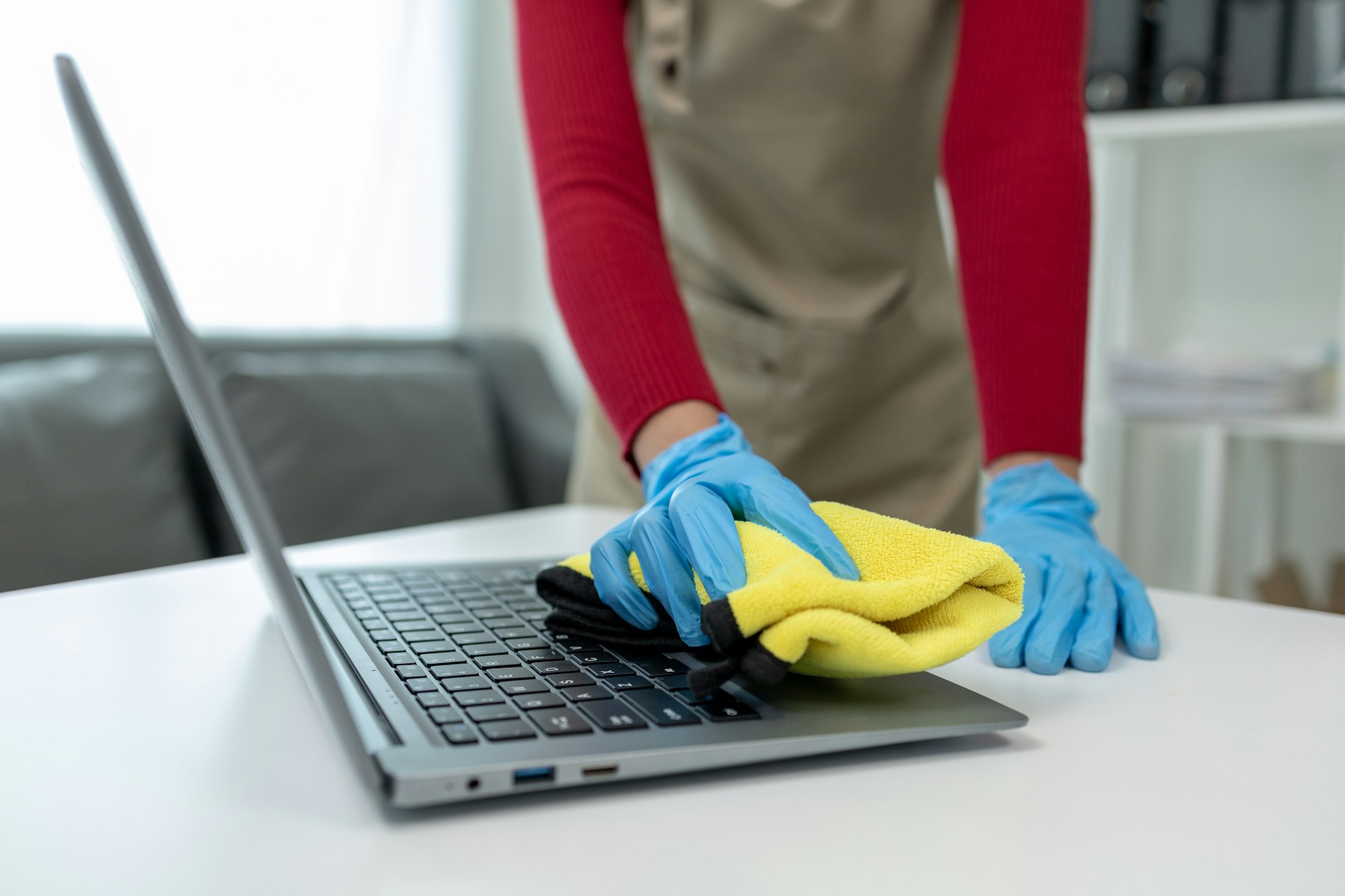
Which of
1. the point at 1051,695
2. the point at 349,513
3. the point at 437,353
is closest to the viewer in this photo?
the point at 1051,695

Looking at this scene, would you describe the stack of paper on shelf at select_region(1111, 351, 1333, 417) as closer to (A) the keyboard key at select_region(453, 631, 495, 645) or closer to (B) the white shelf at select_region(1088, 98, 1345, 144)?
(B) the white shelf at select_region(1088, 98, 1345, 144)

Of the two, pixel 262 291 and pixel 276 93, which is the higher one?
pixel 276 93

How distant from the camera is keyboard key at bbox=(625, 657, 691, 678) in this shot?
47cm

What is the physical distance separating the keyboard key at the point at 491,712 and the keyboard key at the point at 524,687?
20 millimetres

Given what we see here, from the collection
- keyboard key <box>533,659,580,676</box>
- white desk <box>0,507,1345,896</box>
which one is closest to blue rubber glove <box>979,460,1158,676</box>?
white desk <box>0,507,1345,896</box>

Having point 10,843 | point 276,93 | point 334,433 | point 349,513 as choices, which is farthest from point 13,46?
point 10,843

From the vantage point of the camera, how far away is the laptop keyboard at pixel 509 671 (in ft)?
1.29

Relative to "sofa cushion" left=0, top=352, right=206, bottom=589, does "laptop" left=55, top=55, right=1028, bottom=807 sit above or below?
above

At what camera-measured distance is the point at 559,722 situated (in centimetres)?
39

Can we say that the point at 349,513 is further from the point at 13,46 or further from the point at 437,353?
the point at 13,46

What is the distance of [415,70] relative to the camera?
107 inches

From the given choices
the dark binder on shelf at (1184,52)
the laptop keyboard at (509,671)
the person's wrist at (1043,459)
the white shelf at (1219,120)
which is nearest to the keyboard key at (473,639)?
the laptop keyboard at (509,671)

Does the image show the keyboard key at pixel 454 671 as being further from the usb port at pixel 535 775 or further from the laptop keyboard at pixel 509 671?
the usb port at pixel 535 775

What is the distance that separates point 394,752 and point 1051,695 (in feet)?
1.03
